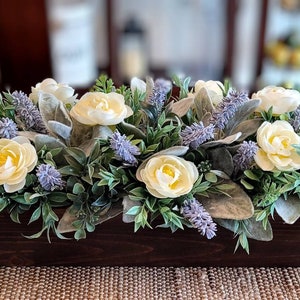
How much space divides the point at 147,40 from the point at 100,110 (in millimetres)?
1659

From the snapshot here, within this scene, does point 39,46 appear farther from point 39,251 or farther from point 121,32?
point 39,251

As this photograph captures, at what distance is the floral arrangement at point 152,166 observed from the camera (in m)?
0.62

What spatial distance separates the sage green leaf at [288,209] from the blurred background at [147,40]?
1399mm

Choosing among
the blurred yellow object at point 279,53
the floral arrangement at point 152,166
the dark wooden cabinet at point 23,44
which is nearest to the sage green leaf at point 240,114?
the floral arrangement at point 152,166

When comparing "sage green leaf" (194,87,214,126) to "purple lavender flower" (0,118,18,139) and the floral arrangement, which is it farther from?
"purple lavender flower" (0,118,18,139)

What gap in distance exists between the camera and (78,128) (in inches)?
26.9

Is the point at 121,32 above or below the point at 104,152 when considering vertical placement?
below

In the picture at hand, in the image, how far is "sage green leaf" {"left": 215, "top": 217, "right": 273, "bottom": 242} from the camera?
654 mm

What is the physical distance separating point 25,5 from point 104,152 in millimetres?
1433

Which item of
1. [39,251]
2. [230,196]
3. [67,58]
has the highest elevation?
[230,196]

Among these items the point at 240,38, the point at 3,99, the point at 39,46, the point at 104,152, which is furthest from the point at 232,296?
the point at 240,38

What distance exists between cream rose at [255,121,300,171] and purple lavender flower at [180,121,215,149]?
64 mm

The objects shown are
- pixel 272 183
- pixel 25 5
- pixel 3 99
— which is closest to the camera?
pixel 272 183

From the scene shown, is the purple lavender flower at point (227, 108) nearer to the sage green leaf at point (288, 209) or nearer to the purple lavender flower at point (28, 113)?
the sage green leaf at point (288, 209)
